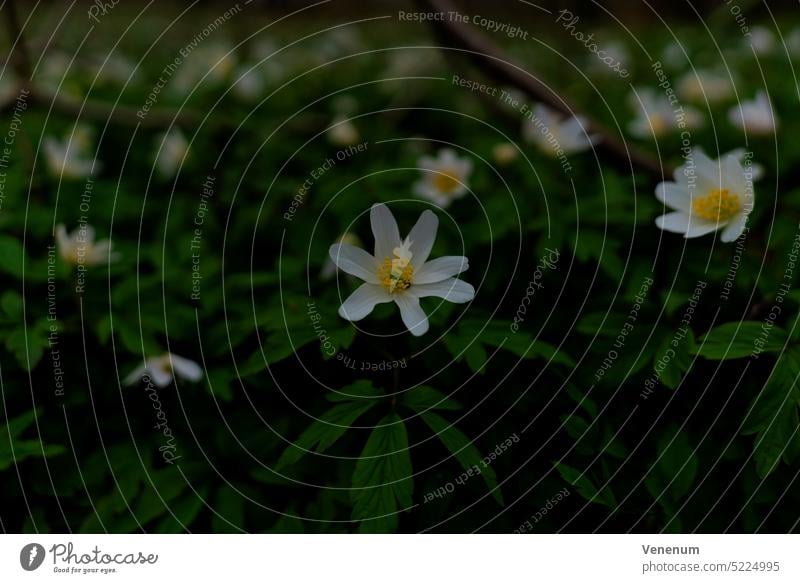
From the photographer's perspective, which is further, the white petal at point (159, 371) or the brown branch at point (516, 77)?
the brown branch at point (516, 77)

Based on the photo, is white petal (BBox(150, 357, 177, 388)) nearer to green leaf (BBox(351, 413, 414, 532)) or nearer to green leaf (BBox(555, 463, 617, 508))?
green leaf (BBox(351, 413, 414, 532))

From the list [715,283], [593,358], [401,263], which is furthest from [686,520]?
[401,263]

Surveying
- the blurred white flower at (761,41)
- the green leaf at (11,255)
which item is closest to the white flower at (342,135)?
the green leaf at (11,255)

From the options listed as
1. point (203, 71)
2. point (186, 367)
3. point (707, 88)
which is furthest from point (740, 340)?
point (203, 71)

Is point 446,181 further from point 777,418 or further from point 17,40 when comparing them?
point 17,40

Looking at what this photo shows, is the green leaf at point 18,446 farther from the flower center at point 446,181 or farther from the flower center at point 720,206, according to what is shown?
the flower center at point 720,206

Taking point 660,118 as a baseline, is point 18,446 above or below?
below
